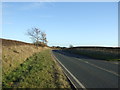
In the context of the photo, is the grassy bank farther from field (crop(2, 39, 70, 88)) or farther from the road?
the road

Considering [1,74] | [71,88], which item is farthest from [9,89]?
[1,74]

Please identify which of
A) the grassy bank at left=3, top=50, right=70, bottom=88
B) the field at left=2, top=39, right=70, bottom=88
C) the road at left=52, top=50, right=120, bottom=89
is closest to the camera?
the grassy bank at left=3, top=50, right=70, bottom=88

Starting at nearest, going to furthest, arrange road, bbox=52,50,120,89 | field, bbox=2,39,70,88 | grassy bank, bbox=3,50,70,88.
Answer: grassy bank, bbox=3,50,70,88
field, bbox=2,39,70,88
road, bbox=52,50,120,89

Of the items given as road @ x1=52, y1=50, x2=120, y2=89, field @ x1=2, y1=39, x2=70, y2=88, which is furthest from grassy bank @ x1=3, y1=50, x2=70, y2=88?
road @ x1=52, y1=50, x2=120, y2=89

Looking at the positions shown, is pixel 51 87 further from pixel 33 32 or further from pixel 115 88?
pixel 33 32

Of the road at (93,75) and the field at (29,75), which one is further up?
the field at (29,75)

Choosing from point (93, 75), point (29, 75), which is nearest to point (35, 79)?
point (29, 75)

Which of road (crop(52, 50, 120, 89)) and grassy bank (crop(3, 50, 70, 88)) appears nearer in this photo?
grassy bank (crop(3, 50, 70, 88))

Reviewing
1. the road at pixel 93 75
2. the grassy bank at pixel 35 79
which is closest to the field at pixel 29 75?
the grassy bank at pixel 35 79

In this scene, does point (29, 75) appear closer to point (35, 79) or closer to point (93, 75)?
point (35, 79)

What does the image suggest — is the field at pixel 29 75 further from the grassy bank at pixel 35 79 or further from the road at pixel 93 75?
the road at pixel 93 75

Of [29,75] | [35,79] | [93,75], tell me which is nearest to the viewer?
[35,79]

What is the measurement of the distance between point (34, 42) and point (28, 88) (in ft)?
256

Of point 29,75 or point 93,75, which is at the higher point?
point 29,75
